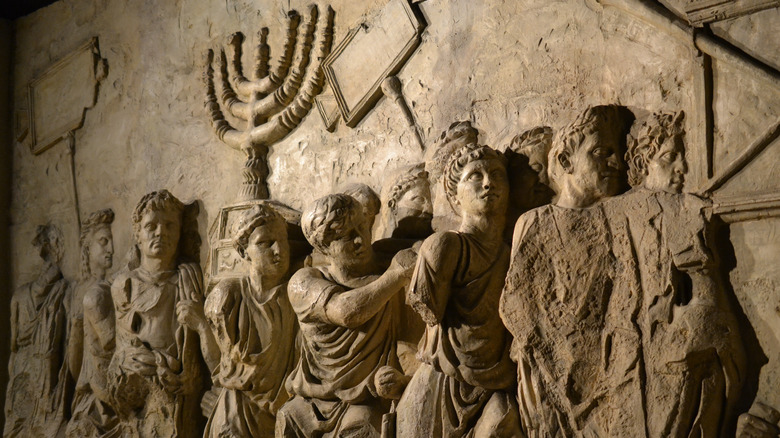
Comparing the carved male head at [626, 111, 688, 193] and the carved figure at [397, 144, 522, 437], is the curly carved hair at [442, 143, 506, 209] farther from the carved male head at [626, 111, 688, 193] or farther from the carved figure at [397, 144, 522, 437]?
the carved male head at [626, 111, 688, 193]

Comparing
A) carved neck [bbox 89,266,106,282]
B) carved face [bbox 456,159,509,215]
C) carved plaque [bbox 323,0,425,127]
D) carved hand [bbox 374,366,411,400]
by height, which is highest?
carved plaque [bbox 323,0,425,127]

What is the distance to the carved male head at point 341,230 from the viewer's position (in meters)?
3.61

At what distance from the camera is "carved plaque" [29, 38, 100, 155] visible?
539 centimetres

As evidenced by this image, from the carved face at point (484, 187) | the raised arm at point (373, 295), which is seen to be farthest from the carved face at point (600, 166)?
the raised arm at point (373, 295)

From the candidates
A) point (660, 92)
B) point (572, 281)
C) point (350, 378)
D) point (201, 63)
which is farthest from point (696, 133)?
point (201, 63)

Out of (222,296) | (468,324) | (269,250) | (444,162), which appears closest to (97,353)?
(222,296)

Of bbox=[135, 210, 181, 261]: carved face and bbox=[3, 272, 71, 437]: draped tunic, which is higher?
bbox=[135, 210, 181, 261]: carved face

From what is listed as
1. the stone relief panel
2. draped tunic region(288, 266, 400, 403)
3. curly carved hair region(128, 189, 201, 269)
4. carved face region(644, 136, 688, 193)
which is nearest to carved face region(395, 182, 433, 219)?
the stone relief panel

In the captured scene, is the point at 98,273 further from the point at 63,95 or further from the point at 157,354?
the point at 63,95

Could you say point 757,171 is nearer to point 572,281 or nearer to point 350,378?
point 572,281

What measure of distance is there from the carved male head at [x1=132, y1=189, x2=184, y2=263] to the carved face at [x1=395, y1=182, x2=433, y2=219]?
1.37 meters

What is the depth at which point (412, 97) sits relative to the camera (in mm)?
3914

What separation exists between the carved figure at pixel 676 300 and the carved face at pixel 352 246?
989 mm

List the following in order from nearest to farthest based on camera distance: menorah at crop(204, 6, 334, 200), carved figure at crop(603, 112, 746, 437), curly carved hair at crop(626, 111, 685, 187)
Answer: carved figure at crop(603, 112, 746, 437) → curly carved hair at crop(626, 111, 685, 187) → menorah at crop(204, 6, 334, 200)
